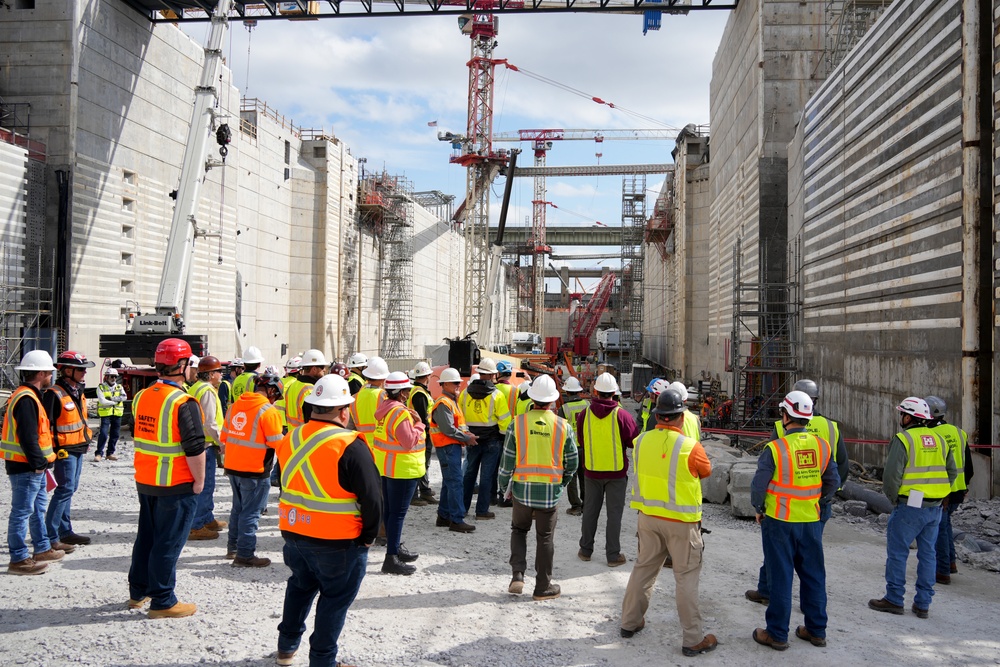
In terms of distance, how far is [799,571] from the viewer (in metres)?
4.95

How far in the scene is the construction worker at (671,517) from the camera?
15.7ft

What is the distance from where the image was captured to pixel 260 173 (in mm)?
25641

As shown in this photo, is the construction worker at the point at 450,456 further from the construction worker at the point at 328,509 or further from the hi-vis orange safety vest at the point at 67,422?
the construction worker at the point at 328,509

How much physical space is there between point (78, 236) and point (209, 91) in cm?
537

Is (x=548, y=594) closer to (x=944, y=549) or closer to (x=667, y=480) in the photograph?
(x=667, y=480)

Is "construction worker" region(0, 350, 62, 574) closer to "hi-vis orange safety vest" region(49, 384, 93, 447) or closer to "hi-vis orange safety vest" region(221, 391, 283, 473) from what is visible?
"hi-vis orange safety vest" region(49, 384, 93, 447)

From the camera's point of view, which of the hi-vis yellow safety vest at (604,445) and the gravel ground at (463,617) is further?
the hi-vis yellow safety vest at (604,445)

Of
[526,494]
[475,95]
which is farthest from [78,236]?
[475,95]

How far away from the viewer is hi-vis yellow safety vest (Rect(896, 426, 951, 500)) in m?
5.63

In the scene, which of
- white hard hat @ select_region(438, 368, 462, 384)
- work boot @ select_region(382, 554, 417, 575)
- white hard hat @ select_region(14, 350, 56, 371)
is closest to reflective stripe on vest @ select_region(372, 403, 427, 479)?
work boot @ select_region(382, 554, 417, 575)

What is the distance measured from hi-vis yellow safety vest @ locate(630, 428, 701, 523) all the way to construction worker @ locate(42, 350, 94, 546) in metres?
5.00

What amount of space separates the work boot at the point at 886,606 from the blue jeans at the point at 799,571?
111 centimetres

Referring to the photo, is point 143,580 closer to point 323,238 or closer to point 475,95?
point 323,238

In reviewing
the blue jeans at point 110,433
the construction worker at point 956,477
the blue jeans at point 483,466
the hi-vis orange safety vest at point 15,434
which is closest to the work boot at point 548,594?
the blue jeans at point 483,466
